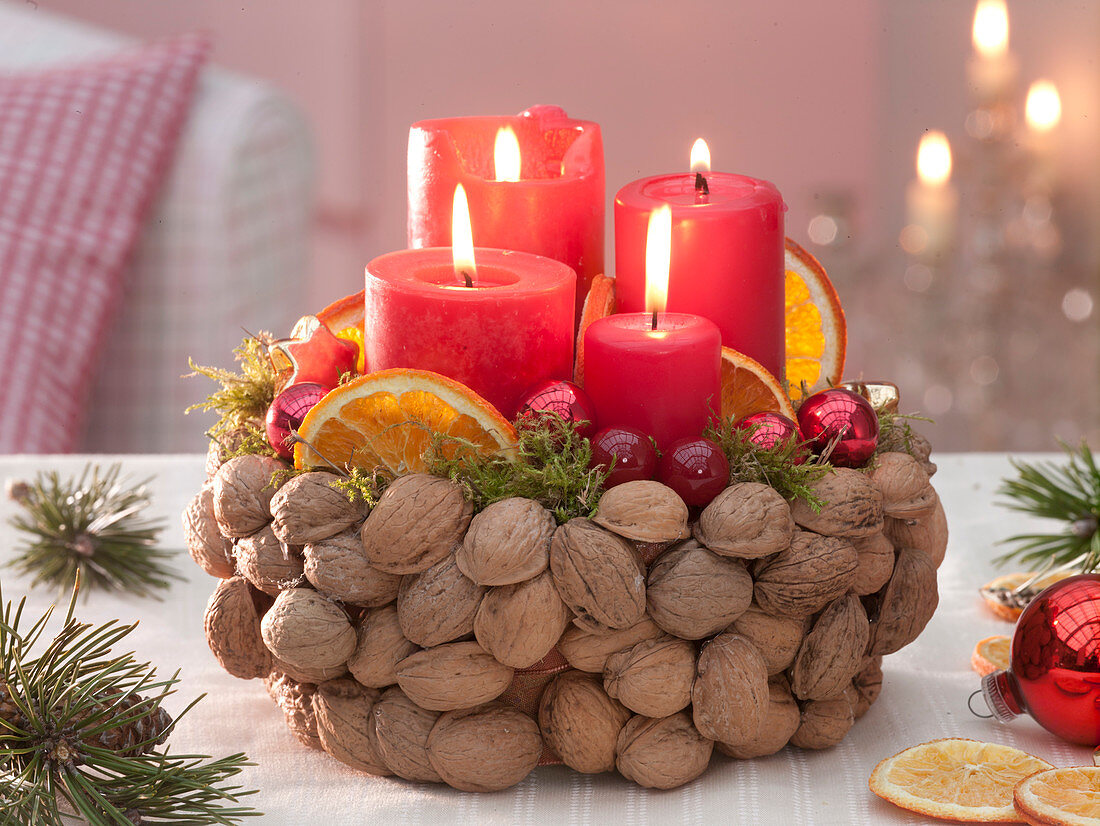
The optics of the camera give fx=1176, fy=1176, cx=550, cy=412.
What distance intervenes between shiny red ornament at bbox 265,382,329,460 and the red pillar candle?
14cm

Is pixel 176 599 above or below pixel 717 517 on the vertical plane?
below

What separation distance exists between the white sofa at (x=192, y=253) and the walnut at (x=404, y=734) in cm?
109

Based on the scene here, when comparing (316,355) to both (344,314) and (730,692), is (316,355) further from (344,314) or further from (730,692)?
(730,692)

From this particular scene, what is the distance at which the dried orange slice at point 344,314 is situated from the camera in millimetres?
729

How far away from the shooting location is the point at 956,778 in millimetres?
576

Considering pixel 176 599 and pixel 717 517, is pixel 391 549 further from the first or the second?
pixel 176 599

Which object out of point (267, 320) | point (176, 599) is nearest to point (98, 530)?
point (176, 599)

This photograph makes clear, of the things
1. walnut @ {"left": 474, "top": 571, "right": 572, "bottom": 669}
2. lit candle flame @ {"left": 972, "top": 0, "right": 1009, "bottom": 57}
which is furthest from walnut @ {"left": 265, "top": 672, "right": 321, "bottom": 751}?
lit candle flame @ {"left": 972, "top": 0, "right": 1009, "bottom": 57}

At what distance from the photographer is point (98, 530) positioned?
0.85 metres

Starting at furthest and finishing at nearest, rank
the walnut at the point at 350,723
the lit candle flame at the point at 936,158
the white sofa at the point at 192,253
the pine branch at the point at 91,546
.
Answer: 1. the white sofa at the point at 192,253
2. the lit candle flame at the point at 936,158
3. the pine branch at the point at 91,546
4. the walnut at the point at 350,723

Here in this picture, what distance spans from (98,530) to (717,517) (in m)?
0.50

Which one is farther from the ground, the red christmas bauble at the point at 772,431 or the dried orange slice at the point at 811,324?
the dried orange slice at the point at 811,324

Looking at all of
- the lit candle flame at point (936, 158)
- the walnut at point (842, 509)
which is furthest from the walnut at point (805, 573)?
the lit candle flame at point (936, 158)

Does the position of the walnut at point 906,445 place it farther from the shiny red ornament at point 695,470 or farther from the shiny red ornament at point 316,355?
the shiny red ornament at point 316,355
